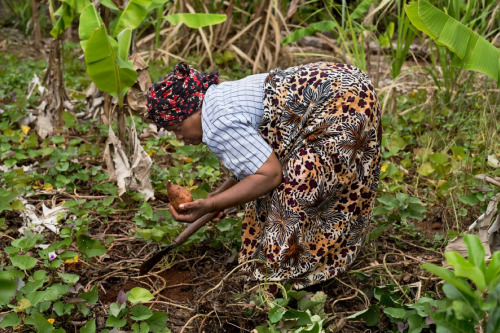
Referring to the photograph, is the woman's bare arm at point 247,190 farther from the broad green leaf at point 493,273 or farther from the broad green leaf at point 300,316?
the broad green leaf at point 493,273

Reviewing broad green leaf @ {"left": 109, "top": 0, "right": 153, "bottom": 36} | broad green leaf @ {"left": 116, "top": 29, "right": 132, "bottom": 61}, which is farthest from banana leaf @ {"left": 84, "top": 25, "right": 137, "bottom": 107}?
broad green leaf @ {"left": 109, "top": 0, "right": 153, "bottom": 36}

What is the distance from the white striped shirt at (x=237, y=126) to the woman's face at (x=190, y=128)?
66 millimetres

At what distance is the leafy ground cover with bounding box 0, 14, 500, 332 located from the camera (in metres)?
2.28

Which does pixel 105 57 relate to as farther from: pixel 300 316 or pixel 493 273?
pixel 493 273

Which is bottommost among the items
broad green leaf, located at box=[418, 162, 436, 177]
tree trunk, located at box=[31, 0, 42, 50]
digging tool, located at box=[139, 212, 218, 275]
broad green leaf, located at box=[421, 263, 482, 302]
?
tree trunk, located at box=[31, 0, 42, 50]

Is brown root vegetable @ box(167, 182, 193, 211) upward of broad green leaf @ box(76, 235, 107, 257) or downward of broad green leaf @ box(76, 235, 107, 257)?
upward

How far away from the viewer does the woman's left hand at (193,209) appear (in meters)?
2.33

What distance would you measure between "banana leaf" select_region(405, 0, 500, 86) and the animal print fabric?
0.53 metres

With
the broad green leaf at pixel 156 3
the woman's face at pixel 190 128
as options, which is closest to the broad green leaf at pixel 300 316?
the woman's face at pixel 190 128

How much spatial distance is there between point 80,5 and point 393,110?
232cm

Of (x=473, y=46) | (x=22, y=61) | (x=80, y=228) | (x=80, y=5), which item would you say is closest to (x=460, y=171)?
(x=473, y=46)

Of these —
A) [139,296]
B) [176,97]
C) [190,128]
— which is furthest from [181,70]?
[139,296]

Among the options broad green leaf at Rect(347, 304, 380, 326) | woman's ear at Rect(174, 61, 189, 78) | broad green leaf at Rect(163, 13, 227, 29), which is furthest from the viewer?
broad green leaf at Rect(163, 13, 227, 29)

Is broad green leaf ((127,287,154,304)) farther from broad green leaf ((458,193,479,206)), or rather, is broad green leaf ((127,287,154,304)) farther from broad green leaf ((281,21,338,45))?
broad green leaf ((281,21,338,45))
